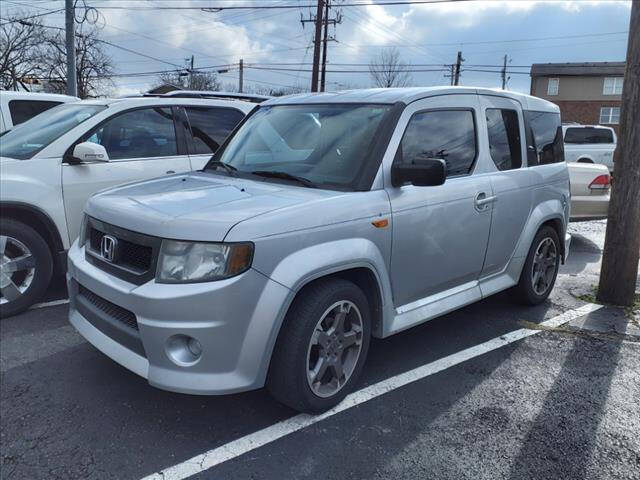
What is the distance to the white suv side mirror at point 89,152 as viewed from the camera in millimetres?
4641

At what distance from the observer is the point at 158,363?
2.73m

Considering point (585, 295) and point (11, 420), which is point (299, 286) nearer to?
point (11, 420)

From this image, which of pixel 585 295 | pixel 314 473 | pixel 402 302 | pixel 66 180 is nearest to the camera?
pixel 314 473

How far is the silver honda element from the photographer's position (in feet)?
8.80

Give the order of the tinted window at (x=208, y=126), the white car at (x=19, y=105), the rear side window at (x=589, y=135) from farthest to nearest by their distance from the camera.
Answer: the rear side window at (x=589, y=135), the white car at (x=19, y=105), the tinted window at (x=208, y=126)

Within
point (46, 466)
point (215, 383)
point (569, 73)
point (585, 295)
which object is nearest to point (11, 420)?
point (46, 466)

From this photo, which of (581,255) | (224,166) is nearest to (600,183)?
(581,255)

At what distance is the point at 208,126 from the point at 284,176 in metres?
2.74

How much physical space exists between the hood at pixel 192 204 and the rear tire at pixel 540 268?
2.56 m

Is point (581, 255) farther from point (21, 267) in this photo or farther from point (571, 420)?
point (21, 267)

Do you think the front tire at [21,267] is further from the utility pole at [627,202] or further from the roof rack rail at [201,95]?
the utility pole at [627,202]

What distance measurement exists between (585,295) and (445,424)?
3.39 meters

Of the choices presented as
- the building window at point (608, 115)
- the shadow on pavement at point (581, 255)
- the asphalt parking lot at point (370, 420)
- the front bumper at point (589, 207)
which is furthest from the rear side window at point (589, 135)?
the building window at point (608, 115)

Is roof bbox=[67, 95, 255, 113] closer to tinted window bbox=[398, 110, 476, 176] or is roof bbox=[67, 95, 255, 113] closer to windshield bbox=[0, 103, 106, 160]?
windshield bbox=[0, 103, 106, 160]
